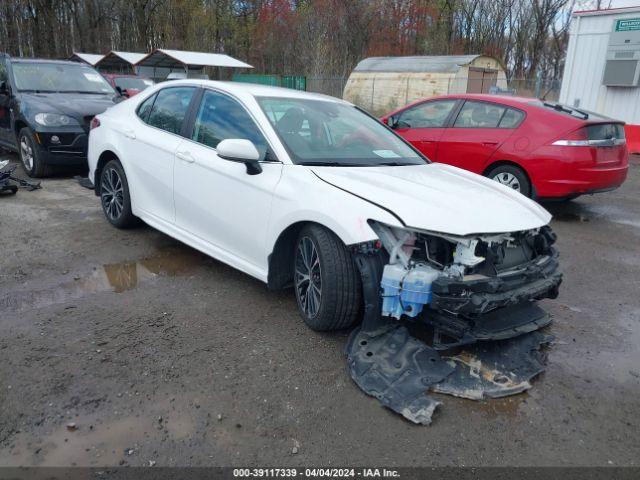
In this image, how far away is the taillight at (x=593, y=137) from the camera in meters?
6.33

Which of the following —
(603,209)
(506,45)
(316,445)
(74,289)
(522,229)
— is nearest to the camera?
(316,445)

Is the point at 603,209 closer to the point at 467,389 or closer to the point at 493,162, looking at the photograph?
the point at 493,162

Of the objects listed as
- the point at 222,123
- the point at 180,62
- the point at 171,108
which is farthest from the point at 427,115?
the point at 180,62

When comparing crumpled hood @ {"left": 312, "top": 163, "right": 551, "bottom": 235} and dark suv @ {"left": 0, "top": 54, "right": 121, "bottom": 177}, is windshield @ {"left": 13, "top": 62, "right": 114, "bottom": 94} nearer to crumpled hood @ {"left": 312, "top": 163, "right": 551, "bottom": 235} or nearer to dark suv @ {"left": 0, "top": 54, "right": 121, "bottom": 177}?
dark suv @ {"left": 0, "top": 54, "right": 121, "bottom": 177}

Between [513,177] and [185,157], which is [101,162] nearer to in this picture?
[185,157]

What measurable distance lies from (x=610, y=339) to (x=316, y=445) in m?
2.43

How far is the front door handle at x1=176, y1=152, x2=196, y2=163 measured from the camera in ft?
13.6

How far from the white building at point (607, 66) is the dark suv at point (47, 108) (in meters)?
11.7

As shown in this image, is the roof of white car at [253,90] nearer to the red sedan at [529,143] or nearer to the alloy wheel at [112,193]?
the alloy wheel at [112,193]

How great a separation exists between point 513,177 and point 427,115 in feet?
5.61

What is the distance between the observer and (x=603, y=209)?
298 inches

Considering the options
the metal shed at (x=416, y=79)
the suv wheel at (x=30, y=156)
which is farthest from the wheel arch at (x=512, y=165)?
the metal shed at (x=416, y=79)

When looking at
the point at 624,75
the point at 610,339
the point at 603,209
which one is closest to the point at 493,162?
the point at 603,209

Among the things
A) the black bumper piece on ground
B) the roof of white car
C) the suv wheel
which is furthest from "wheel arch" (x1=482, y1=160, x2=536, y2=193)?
the suv wheel
